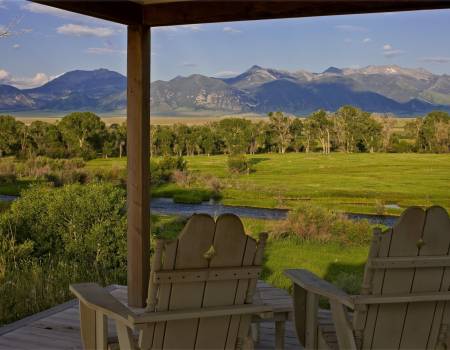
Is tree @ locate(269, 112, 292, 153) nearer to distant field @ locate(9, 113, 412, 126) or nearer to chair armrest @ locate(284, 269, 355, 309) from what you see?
distant field @ locate(9, 113, 412, 126)

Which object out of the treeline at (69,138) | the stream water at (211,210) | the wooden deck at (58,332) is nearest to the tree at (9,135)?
the treeline at (69,138)

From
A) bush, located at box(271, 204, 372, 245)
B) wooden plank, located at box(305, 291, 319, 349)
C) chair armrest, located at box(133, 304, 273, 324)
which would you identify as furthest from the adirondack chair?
bush, located at box(271, 204, 372, 245)

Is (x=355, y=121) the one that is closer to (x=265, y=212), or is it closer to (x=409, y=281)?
(x=265, y=212)

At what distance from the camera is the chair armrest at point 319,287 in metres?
2.44

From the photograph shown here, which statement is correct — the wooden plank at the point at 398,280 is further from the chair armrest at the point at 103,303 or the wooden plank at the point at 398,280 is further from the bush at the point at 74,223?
the bush at the point at 74,223

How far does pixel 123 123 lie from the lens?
721cm

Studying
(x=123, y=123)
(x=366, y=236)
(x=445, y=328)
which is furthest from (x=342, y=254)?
(x=445, y=328)

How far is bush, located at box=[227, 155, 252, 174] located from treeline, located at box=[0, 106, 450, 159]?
84mm

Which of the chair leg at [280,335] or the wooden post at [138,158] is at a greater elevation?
the wooden post at [138,158]

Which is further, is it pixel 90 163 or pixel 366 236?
pixel 90 163

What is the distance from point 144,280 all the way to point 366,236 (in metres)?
3.38

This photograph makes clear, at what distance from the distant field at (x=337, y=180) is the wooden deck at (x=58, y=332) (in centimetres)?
357

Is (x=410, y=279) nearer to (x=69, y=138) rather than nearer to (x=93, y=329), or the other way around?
(x=93, y=329)

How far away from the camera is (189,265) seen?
2234 millimetres
